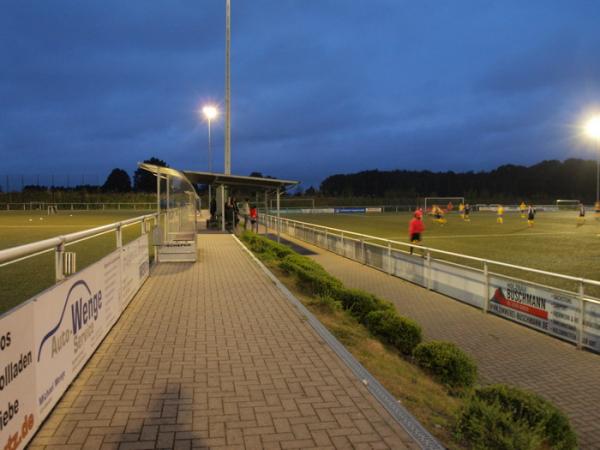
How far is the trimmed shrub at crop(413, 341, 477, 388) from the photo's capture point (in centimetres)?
541

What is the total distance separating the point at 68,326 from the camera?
4145 millimetres

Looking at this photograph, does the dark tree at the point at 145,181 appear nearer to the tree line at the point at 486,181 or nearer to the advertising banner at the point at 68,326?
the tree line at the point at 486,181

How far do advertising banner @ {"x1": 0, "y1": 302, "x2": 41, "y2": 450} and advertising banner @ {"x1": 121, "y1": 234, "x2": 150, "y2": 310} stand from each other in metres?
3.75

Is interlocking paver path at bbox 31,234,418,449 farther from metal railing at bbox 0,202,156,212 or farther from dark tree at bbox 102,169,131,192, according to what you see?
dark tree at bbox 102,169,131,192

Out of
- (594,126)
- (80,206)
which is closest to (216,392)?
(594,126)

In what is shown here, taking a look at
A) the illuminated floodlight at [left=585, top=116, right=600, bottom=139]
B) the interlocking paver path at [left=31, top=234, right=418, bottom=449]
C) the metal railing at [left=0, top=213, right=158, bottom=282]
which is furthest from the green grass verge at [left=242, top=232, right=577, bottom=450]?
the illuminated floodlight at [left=585, top=116, right=600, bottom=139]

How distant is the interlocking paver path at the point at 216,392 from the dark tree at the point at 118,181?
11841 cm

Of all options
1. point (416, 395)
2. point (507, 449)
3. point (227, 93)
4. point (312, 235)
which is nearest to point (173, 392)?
point (416, 395)

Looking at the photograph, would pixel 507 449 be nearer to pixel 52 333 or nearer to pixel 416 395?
pixel 416 395

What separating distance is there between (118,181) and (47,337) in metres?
123

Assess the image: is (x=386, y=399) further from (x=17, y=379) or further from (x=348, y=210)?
(x=348, y=210)

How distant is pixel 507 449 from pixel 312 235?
20.8m

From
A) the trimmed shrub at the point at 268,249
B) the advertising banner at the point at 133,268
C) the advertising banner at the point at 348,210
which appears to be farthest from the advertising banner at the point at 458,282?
the advertising banner at the point at 348,210

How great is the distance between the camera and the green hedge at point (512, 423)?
11.2 feet
